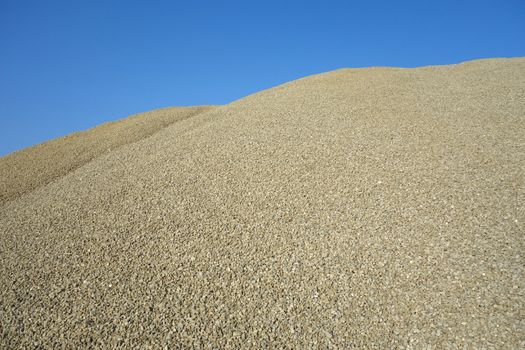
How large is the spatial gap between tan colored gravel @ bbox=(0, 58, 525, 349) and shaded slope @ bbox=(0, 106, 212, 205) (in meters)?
1.32

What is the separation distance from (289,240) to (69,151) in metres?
9.88

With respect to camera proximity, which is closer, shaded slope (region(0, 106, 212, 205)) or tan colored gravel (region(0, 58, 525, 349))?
tan colored gravel (region(0, 58, 525, 349))

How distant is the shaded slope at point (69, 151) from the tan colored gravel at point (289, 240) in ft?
4.32

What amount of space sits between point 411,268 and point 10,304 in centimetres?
544

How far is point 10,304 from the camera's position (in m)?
4.72

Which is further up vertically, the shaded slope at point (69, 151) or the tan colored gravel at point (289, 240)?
the shaded slope at point (69, 151)

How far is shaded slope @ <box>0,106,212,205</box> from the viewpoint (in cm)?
1012

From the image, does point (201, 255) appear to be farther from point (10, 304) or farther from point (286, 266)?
point (10, 304)

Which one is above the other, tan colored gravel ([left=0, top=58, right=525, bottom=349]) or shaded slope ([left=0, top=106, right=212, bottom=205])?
shaded slope ([left=0, top=106, right=212, bottom=205])

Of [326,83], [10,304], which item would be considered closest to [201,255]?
[10,304]

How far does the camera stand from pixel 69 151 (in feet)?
39.8

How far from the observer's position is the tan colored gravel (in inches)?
162

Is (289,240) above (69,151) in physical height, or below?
below

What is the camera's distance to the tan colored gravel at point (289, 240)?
13.5 feet
